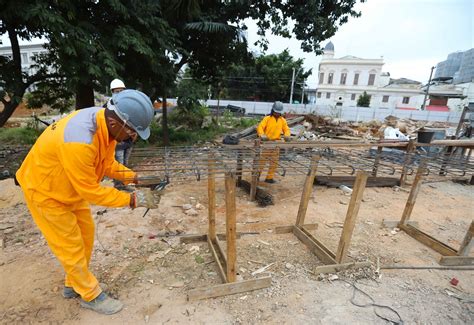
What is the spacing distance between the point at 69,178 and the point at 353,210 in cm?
268

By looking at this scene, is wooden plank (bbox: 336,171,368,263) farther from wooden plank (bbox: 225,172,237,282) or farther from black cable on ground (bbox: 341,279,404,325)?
wooden plank (bbox: 225,172,237,282)

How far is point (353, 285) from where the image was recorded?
2.91 meters

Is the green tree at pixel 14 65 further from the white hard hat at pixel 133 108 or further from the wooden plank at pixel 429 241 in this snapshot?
the wooden plank at pixel 429 241

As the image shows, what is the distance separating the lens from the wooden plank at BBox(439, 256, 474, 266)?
336cm

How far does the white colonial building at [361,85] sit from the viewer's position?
38.1 m

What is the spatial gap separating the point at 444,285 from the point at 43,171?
13.6ft

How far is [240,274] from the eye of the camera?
297cm

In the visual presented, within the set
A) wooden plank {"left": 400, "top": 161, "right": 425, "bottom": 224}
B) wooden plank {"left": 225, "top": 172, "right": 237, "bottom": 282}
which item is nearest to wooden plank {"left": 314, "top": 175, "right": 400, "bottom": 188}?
wooden plank {"left": 400, "top": 161, "right": 425, "bottom": 224}

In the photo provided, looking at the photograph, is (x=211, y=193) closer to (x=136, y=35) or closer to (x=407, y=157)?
(x=407, y=157)

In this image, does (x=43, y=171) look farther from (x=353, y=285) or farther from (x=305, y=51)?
(x=305, y=51)

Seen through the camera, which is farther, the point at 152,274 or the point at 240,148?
the point at 240,148

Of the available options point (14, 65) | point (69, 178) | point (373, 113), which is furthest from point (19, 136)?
point (373, 113)

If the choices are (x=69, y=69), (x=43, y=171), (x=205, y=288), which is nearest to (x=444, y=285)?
(x=205, y=288)

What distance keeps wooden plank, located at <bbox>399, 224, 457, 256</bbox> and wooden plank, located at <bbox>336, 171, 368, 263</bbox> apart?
1.59 meters
